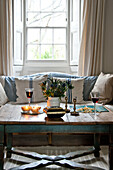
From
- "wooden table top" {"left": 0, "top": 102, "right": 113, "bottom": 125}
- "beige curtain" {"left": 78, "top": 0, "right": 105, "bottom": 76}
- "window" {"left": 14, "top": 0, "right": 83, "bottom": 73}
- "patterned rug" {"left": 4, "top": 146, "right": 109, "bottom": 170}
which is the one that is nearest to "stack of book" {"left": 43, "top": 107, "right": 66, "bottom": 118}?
"wooden table top" {"left": 0, "top": 102, "right": 113, "bottom": 125}

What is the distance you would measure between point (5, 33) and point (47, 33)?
3.11ft

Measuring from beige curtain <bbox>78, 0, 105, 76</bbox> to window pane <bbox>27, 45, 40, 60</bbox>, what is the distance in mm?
994

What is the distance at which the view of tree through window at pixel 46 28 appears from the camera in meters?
4.63

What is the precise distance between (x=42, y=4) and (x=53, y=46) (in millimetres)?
843

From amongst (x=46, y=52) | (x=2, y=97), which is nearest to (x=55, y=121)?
(x=2, y=97)

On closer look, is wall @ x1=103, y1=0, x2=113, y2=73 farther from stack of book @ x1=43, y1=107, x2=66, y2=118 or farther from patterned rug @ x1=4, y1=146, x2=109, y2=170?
stack of book @ x1=43, y1=107, x2=66, y2=118

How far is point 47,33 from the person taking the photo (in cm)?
468

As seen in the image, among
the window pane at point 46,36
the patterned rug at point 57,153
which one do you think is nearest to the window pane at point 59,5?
the window pane at point 46,36

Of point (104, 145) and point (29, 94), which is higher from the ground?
point (29, 94)

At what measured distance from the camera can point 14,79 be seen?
3654mm

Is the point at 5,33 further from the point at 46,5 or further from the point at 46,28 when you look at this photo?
the point at 46,5

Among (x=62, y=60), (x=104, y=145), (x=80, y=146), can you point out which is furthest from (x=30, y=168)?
(x=62, y=60)

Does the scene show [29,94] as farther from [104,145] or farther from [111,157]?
[104,145]

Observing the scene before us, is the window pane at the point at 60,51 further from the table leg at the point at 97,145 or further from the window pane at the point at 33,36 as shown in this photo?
the table leg at the point at 97,145
